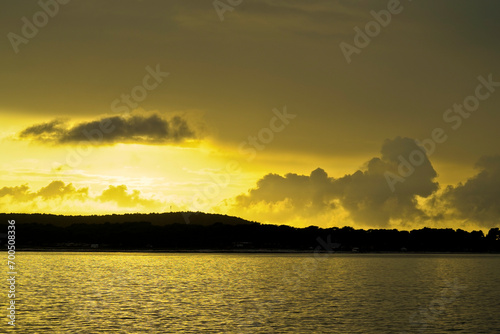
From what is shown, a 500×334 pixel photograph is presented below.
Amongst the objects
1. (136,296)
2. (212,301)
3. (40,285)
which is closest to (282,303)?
(212,301)

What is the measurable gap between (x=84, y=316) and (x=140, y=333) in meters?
15.9

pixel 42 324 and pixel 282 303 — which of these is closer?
pixel 42 324

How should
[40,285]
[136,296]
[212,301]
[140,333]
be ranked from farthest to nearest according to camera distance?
[40,285], [136,296], [212,301], [140,333]

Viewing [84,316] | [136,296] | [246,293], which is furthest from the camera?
[246,293]

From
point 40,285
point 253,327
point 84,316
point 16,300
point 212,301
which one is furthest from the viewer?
point 40,285

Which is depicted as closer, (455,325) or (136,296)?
(455,325)

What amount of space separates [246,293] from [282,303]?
65.9ft

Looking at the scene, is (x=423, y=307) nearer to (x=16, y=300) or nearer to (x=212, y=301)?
(x=212, y=301)

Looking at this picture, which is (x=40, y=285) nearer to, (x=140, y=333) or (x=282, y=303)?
(x=282, y=303)

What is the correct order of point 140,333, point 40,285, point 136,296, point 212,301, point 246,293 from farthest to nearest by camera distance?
point 40,285 < point 246,293 < point 136,296 < point 212,301 < point 140,333

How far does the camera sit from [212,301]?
4107 inches

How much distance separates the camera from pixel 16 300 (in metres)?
97.3

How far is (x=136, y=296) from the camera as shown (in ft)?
367

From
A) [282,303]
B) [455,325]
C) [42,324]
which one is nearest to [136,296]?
[282,303]
